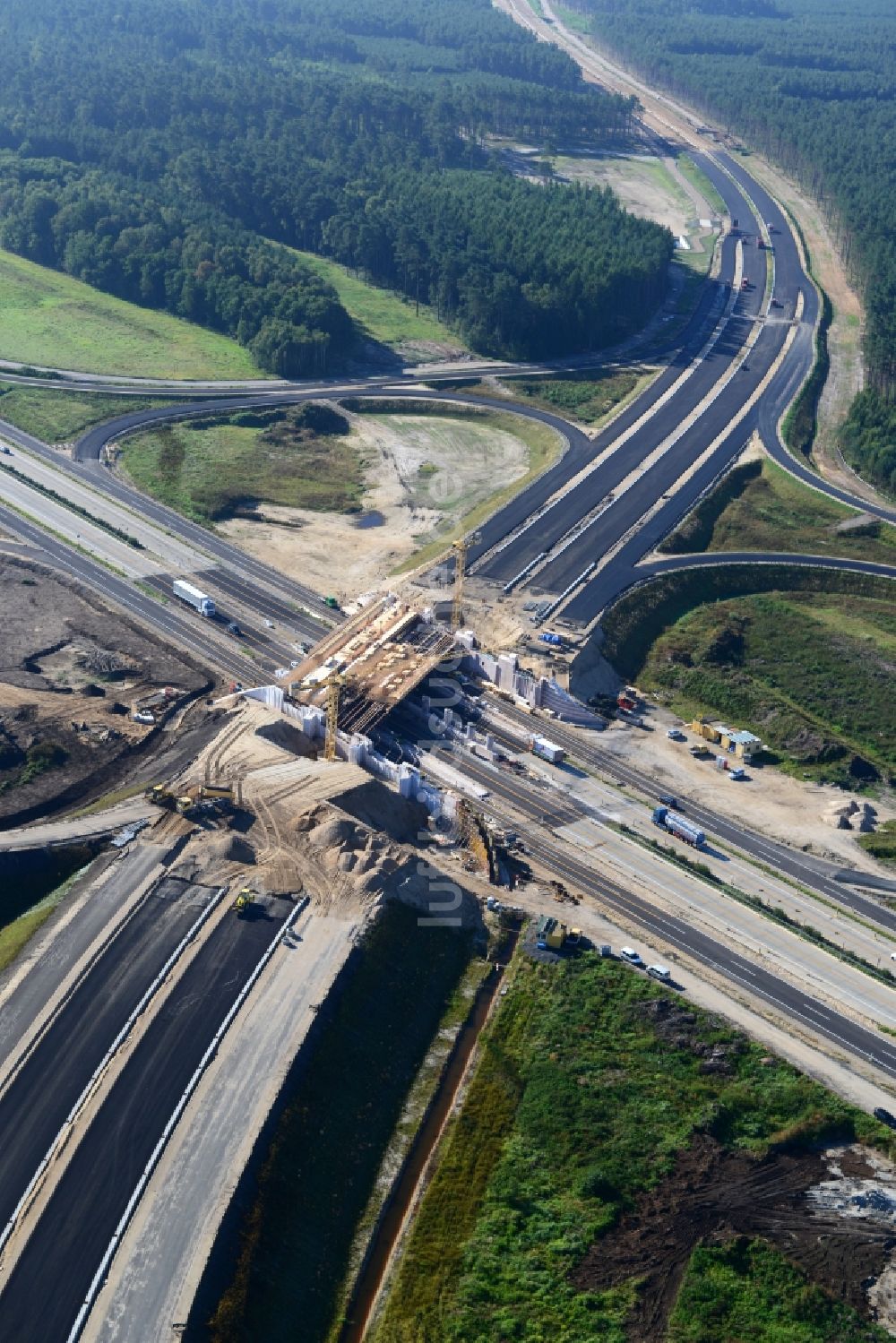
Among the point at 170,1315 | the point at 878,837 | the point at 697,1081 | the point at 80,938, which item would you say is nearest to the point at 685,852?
the point at 878,837

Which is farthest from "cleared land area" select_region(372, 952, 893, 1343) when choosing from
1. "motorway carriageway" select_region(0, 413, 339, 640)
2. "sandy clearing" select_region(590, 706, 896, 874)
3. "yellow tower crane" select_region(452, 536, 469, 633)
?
"motorway carriageway" select_region(0, 413, 339, 640)

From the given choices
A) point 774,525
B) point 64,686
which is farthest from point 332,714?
point 774,525

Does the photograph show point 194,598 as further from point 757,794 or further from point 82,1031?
point 82,1031

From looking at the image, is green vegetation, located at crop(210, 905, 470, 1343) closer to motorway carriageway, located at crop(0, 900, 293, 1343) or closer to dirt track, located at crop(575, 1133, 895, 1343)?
motorway carriageway, located at crop(0, 900, 293, 1343)

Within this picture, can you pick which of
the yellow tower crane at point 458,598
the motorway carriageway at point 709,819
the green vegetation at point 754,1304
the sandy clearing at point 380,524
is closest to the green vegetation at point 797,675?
the motorway carriageway at point 709,819

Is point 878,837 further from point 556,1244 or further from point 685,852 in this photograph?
point 556,1244

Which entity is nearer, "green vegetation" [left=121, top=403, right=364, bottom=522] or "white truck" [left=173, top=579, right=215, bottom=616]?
"white truck" [left=173, top=579, right=215, bottom=616]

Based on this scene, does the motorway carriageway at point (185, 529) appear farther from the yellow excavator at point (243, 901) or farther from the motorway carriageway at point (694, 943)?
the yellow excavator at point (243, 901)

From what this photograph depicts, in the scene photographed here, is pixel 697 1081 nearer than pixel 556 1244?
No
